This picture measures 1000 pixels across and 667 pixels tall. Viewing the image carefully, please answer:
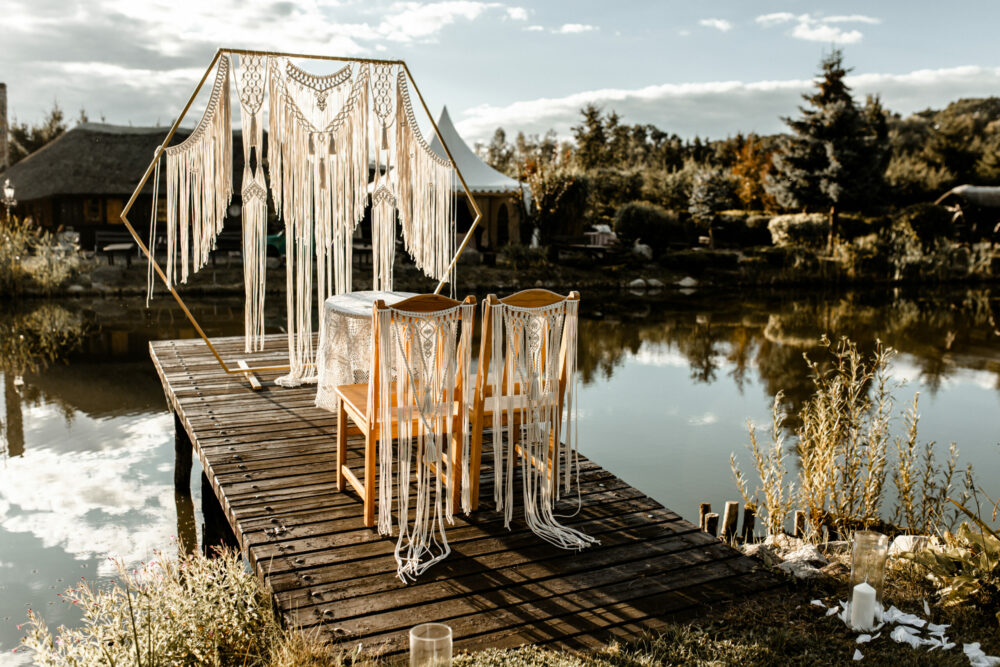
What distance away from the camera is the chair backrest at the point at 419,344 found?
10.7ft

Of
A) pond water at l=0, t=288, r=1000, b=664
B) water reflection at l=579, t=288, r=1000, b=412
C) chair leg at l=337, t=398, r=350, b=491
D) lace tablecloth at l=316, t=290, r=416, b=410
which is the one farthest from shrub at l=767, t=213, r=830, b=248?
chair leg at l=337, t=398, r=350, b=491

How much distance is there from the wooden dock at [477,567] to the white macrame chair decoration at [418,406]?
0.40 feet

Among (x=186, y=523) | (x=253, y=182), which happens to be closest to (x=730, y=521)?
(x=186, y=523)

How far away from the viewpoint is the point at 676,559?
337 cm

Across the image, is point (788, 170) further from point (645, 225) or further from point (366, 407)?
point (366, 407)

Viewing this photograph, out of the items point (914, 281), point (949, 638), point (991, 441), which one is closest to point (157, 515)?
point (949, 638)

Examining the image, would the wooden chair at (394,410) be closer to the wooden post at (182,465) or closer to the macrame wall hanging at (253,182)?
the macrame wall hanging at (253,182)

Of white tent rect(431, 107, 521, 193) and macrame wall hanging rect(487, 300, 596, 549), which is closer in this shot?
macrame wall hanging rect(487, 300, 596, 549)

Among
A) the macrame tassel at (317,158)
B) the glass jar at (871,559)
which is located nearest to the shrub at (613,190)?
the macrame tassel at (317,158)

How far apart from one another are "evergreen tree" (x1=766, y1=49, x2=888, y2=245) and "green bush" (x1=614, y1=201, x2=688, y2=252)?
12.7 ft

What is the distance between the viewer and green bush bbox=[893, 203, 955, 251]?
74.8 feet

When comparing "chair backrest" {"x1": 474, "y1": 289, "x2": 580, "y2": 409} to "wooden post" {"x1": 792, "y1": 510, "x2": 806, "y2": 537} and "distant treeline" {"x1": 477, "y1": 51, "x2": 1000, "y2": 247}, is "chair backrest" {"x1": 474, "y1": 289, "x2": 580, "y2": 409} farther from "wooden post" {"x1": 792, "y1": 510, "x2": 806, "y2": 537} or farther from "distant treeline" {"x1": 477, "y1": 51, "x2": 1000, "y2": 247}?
"distant treeline" {"x1": 477, "y1": 51, "x2": 1000, "y2": 247}

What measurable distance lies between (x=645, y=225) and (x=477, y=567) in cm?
1951

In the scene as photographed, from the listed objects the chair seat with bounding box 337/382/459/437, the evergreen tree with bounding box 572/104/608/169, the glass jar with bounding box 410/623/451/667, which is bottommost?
the glass jar with bounding box 410/623/451/667
